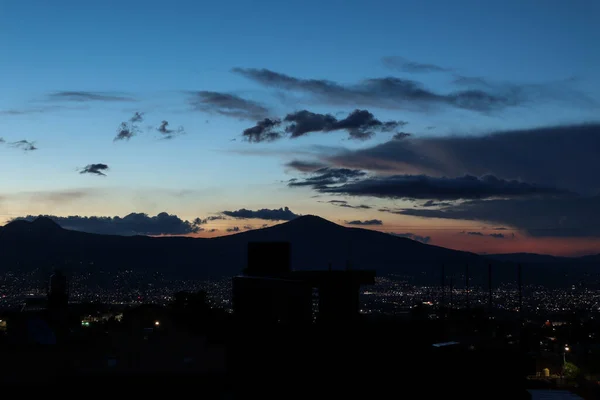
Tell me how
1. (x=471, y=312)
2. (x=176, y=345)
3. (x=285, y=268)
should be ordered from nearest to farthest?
(x=176, y=345) < (x=285, y=268) < (x=471, y=312)

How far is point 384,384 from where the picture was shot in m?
33.1

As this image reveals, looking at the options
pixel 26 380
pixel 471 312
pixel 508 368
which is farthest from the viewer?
pixel 471 312

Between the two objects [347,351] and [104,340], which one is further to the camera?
[104,340]

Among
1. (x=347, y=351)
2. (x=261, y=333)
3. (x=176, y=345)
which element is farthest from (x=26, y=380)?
(x=347, y=351)

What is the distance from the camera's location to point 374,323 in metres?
37.0

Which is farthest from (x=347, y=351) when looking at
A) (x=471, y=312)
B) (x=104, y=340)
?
(x=471, y=312)

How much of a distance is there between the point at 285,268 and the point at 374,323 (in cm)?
2518

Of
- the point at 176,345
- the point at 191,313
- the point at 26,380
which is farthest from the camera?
the point at 191,313

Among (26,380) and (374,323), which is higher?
(374,323)

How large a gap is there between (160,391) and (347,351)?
41.0ft

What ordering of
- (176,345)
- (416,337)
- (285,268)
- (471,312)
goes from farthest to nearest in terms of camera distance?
(471,312) < (285,268) < (176,345) < (416,337)

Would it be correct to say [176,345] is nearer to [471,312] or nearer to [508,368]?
[508,368]

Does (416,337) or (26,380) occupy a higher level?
(416,337)

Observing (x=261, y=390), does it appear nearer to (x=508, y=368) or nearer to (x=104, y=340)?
(x=508, y=368)
